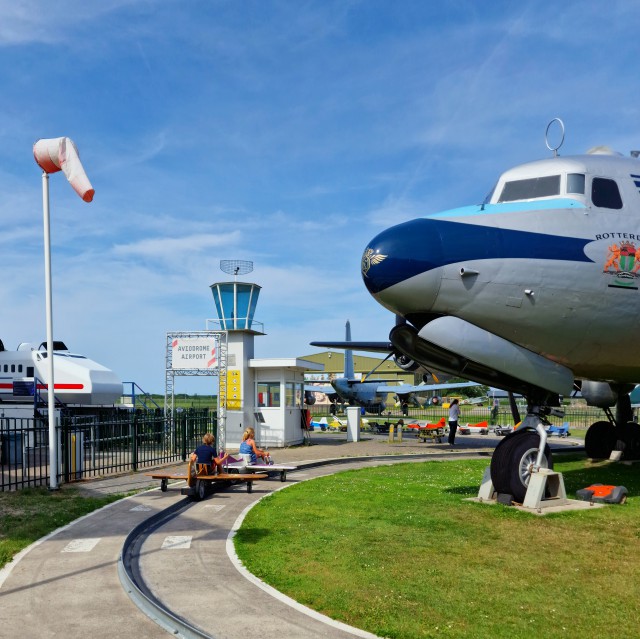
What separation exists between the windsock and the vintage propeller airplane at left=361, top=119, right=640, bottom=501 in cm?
622

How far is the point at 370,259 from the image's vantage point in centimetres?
940

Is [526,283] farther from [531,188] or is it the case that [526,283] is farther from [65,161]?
[65,161]

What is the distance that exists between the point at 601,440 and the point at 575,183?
1048 cm

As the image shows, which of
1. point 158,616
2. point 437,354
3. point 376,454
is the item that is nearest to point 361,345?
point 376,454

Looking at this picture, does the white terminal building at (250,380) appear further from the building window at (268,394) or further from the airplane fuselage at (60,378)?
the airplane fuselage at (60,378)

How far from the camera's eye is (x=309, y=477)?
15.9 metres

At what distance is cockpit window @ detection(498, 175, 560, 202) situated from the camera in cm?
1038

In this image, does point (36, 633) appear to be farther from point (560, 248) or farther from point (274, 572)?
point (560, 248)

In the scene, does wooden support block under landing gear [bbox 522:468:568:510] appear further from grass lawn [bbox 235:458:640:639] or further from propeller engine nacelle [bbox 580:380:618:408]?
propeller engine nacelle [bbox 580:380:618:408]

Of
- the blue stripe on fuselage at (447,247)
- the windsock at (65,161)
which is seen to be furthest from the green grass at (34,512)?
the blue stripe on fuselage at (447,247)

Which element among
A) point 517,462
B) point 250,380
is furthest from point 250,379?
point 517,462

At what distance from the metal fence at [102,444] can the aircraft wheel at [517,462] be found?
9.13 m

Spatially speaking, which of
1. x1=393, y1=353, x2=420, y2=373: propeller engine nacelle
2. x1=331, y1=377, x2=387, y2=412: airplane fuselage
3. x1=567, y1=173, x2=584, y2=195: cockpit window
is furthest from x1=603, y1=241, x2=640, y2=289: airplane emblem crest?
x1=331, y1=377, x2=387, y2=412: airplane fuselage

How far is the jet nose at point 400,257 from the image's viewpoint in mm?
9172
